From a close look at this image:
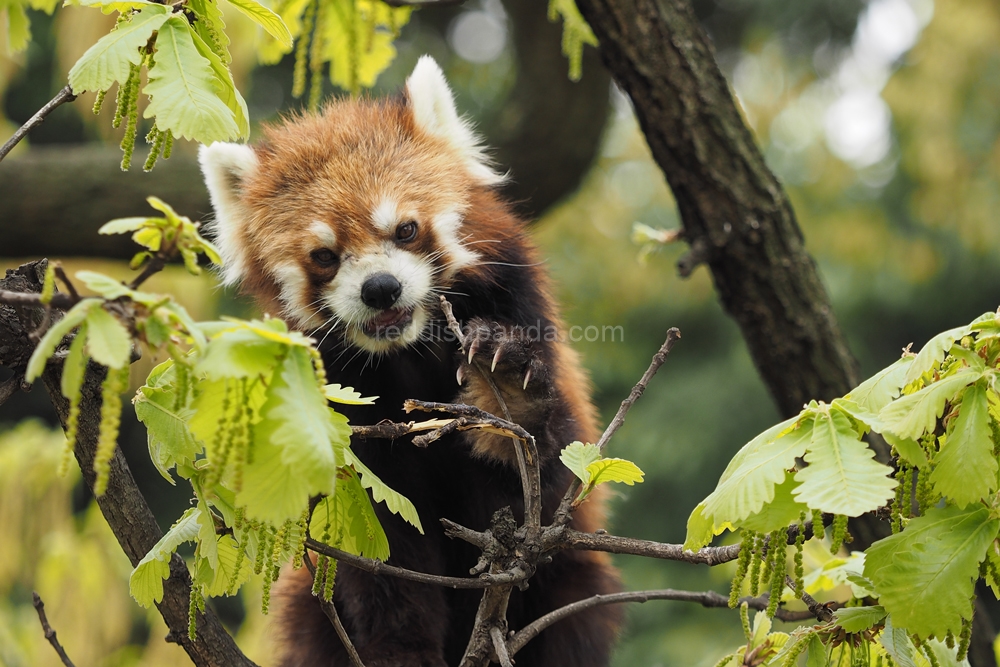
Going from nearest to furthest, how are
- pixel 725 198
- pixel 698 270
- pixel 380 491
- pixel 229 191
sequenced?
1. pixel 380 491
2. pixel 229 191
3. pixel 725 198
4. pixel 698 270

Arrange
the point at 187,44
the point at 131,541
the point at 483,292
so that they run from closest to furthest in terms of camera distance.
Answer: the point at 187,44 < the point at 131,541 < the point at 483,292

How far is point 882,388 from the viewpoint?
4.10 feet

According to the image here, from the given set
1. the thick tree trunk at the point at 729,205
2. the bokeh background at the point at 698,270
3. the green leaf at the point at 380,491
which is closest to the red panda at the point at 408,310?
the thick tree trunk at the point at 729,205

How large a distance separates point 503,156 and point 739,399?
506cm

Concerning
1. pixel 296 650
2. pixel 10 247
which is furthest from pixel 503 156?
pixel 296 650

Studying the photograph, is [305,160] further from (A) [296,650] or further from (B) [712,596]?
(B) [712,596]

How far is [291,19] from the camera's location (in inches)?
108

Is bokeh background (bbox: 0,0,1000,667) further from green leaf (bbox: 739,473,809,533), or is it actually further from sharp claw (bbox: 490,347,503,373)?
green leaf (bbox: 739,473,809,533)

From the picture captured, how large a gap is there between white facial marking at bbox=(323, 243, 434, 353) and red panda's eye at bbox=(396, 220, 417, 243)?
0.14ft

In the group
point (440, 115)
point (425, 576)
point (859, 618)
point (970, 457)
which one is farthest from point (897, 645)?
point (440, 115)

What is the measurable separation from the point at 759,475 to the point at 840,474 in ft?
0.32

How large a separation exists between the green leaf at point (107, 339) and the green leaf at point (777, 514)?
2.46 feet

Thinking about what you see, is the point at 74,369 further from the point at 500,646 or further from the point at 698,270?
the point at 698,270

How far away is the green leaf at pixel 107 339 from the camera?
34.1 inches
